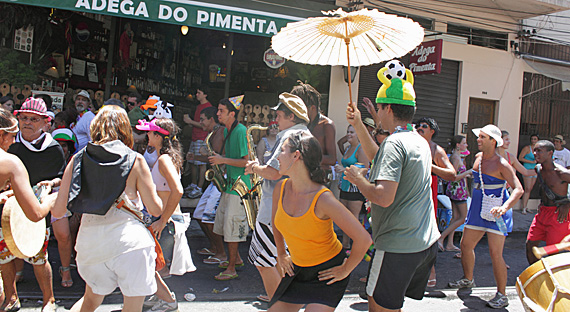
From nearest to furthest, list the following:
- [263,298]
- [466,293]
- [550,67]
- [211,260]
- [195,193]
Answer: [263,298] < [466,293] < [211,260] < [195,193] < [550,67]

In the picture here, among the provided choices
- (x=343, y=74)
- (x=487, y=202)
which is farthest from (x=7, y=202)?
(x=343, y=74)

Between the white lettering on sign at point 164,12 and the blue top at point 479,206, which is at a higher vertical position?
the white lettering on sign at point 164,12

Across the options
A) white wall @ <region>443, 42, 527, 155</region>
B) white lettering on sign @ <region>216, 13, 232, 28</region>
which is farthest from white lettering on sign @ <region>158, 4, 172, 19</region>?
white wall @ <region>443, 42, 527, 155</region>

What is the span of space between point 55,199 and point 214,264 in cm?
312

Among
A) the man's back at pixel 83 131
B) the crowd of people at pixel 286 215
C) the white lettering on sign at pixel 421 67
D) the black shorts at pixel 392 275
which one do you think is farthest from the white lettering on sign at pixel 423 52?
the black shorts at pixel 392 275

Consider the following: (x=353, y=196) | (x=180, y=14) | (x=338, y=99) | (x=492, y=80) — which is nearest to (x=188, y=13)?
(x=180, y=14)

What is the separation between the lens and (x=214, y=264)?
248 inches

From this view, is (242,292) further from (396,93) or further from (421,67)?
(421,67)

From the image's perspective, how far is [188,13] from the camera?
743 centimetres

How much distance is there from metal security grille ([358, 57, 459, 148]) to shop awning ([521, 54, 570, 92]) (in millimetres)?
2262

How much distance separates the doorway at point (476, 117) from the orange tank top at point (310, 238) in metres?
9.74

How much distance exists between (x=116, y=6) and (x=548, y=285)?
652cm

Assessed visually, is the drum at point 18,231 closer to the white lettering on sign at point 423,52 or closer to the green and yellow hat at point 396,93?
the green and yellow hat at point 396,93

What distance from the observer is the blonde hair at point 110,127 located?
335cm
